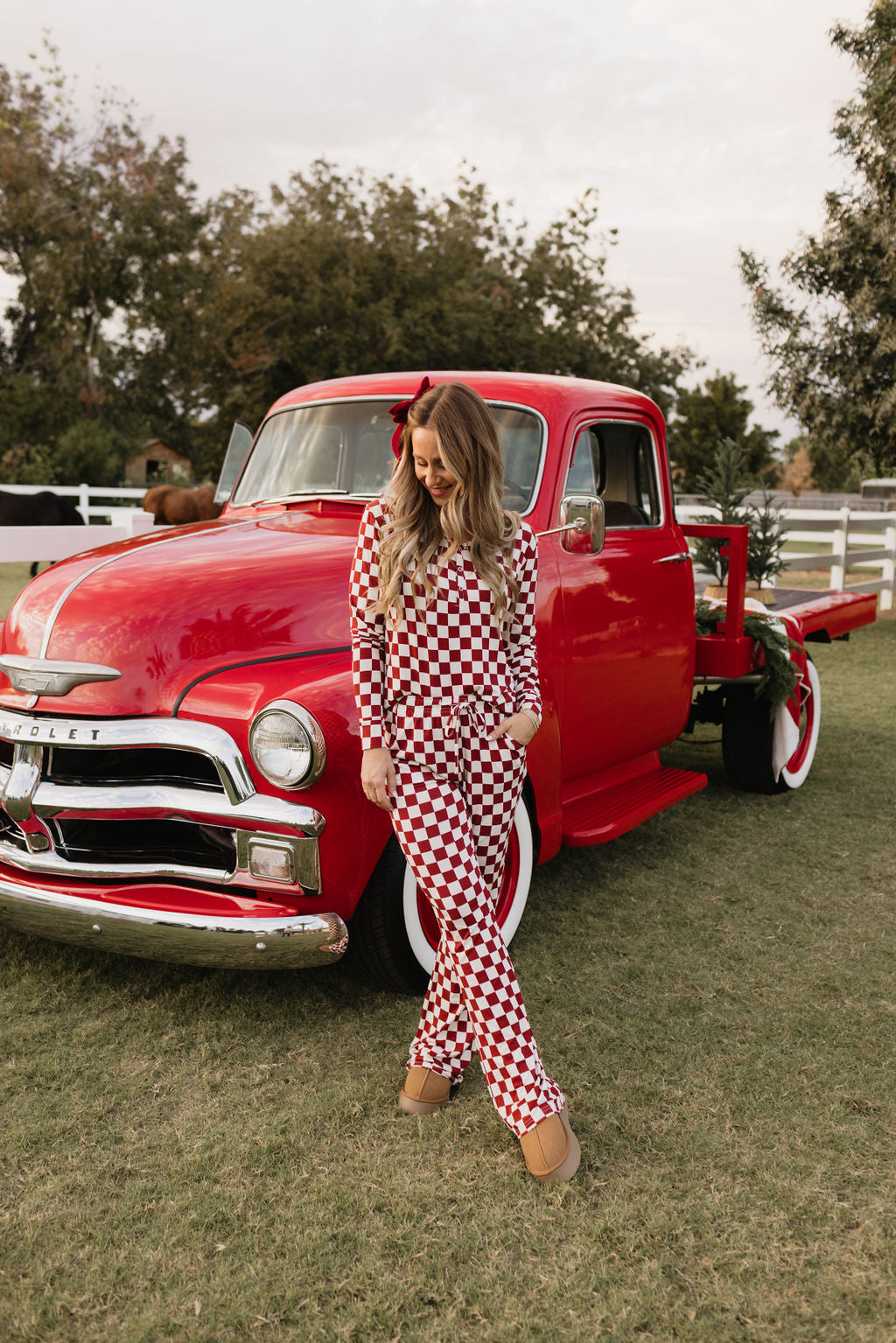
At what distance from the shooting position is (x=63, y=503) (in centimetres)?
1538

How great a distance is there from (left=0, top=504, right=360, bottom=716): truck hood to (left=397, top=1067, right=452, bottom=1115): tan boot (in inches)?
48.4

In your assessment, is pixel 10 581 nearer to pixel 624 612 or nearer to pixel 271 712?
pixel 624 612

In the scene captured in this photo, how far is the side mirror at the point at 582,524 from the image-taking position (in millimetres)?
3744

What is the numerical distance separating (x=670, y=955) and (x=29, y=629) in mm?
2449

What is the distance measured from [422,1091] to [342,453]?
101 inches

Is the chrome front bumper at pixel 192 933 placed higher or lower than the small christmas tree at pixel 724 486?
lower

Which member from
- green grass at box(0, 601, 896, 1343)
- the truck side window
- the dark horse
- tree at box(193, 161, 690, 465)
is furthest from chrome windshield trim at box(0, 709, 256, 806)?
tree at box(193, 161, 690, 465)

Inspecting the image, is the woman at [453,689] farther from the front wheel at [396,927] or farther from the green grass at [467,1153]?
the front wheel at [396,927]

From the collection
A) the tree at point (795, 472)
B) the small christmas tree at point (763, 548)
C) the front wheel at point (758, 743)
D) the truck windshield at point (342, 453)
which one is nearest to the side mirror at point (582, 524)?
the truck windshield at point (342, 453)

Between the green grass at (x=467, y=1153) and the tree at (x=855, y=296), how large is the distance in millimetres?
12214

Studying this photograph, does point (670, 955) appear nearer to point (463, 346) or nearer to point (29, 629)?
point (29, 629)

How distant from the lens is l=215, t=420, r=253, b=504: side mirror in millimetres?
5098

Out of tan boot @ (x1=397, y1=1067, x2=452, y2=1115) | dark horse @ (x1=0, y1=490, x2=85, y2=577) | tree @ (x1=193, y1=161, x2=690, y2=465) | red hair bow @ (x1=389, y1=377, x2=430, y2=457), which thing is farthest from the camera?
tree @ (x1=193, y1=161, x2=690, y2=465)

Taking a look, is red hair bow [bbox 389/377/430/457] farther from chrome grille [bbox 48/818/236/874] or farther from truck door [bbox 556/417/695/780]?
truck door [bbox 556/417/695/780]
